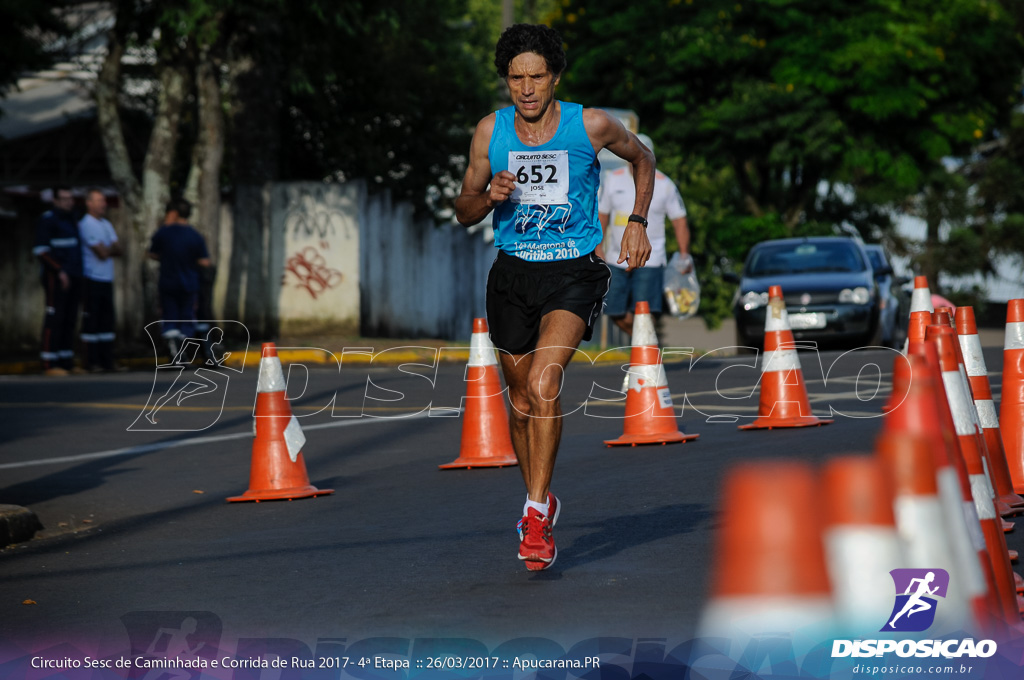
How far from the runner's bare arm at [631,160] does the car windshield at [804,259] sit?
13.7 meters

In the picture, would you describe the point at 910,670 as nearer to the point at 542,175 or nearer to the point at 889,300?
the point at 542,175

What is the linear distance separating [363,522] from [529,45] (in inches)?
98.7

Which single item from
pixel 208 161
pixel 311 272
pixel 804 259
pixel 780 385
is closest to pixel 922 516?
pixel 780 385

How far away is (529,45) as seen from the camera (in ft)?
19.0

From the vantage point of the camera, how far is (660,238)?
1170 centimetres

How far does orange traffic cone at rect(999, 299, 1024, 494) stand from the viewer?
704 cm

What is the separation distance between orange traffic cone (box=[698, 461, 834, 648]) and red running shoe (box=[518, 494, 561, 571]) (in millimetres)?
2952

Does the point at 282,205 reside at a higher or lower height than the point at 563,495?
higher

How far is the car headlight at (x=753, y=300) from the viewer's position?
19.2 m

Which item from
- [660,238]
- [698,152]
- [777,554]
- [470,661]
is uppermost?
[698,152]

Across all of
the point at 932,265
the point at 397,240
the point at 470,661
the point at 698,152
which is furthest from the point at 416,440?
the point at 932,265

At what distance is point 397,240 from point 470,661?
20.4m

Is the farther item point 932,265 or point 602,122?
point 932,265

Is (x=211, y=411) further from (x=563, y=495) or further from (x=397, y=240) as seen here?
(x=397, y=240)
